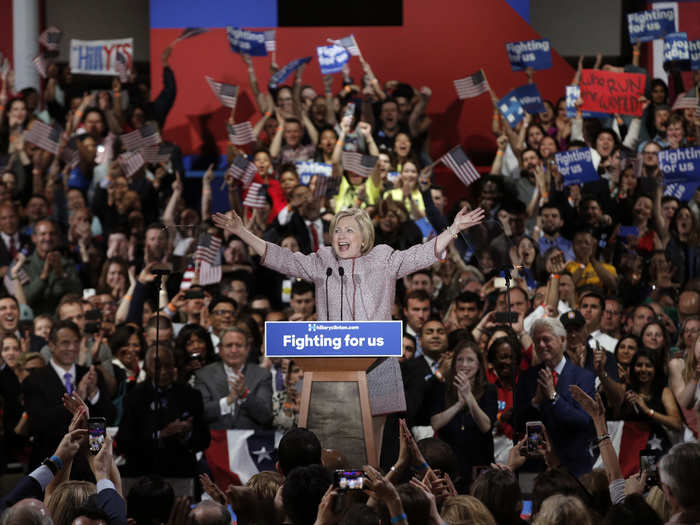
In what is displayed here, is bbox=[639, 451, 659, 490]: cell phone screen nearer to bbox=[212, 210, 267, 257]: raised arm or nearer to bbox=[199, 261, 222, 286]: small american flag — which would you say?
bbox=[212, 210, 267, 257]: raised arm

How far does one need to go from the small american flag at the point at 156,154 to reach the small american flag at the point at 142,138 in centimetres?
5

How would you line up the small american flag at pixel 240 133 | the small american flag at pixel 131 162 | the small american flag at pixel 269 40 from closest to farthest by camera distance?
the small american flag at pixel 131 162, the small american flag at pixel 240 133, the small american flag at pixel 269 40

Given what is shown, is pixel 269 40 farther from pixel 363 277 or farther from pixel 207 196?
pixel 363 277

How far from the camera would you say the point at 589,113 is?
11.7 meters

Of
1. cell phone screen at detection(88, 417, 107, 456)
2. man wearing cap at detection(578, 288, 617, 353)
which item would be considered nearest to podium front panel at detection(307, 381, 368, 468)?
cell phone screen at detection(88, 417, 107, 456)

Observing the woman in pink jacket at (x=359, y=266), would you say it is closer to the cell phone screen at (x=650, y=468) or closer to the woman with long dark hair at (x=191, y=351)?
the cell phone screen at (x=650, y=468)

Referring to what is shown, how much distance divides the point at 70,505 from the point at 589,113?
8.64 meters

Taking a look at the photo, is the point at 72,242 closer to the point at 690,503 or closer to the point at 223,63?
the point at 223,63

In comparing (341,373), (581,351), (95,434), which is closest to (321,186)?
(581,351)

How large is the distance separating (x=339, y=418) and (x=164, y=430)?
5.37 ft

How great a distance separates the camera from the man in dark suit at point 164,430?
6645mm

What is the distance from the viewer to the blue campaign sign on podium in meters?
5.23

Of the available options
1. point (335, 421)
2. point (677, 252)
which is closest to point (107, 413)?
point (335, 421)

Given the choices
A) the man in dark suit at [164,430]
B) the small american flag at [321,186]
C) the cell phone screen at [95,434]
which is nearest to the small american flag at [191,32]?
the small american flag at [321,186]
